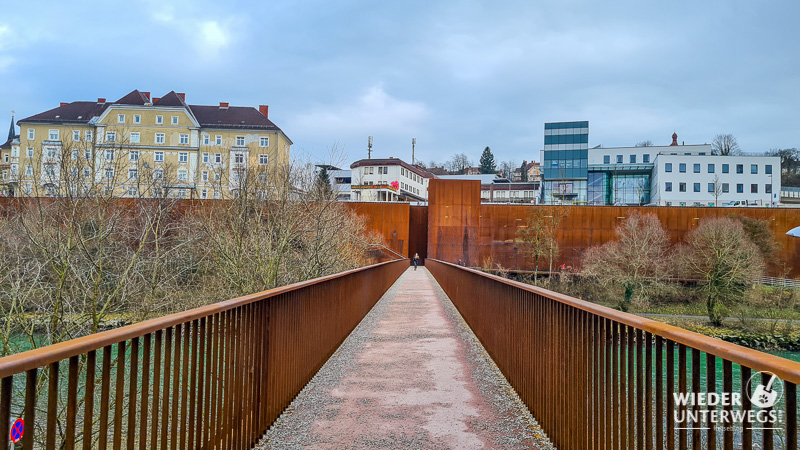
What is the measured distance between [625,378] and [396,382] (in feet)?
11.2

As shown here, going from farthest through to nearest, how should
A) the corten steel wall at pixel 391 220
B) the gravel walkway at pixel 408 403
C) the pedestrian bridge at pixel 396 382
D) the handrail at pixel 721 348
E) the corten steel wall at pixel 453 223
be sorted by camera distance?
the corten steel wall at pixel 391 220
the corten steel wall at pixel 453 223
the gravel walkway at pixel 408 403
the pedestrian bridge at pixel 396 382
the handrail at pixel 721 348

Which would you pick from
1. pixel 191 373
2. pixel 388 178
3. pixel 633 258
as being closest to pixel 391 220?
pixel 633 258

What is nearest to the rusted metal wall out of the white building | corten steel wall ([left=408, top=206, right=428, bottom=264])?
corten steel wall ([left=408, top=206, right=428, bottom=264])

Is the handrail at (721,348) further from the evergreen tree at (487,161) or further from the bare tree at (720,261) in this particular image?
the evergreen tree at (487,161)

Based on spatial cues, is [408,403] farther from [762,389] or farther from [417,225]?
[417,225]

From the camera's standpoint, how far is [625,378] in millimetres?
2740

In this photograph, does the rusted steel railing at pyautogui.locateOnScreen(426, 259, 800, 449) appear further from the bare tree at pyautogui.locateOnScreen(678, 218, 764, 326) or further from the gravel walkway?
the bare tree at pyautogui.locateOnScreen(678, 218, 764, 326)

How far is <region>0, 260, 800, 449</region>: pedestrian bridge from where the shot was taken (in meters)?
1.90

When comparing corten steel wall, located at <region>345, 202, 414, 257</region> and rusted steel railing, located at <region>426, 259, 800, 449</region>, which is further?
corten steel wall, located at <region>345, 202, 414, 257</region>

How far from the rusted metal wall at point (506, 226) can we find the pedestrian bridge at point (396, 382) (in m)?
37.3

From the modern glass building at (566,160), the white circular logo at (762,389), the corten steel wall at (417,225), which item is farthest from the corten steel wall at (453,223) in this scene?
the white circular logo at (762,389)

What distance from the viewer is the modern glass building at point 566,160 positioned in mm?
76812

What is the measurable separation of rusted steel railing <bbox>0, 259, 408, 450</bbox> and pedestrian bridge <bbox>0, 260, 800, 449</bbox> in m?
0.01

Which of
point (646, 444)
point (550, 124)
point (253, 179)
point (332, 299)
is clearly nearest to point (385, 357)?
point (332, 299)
